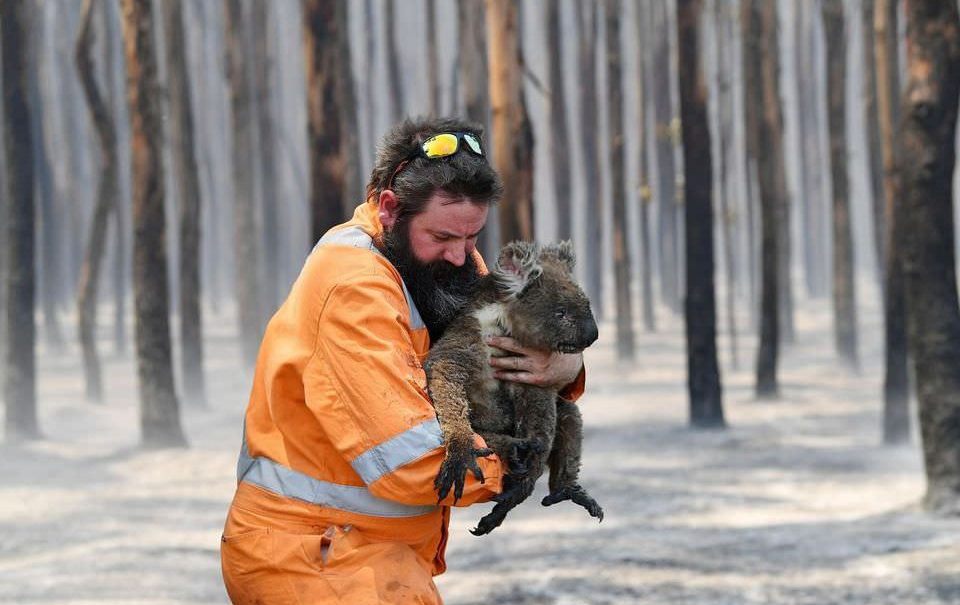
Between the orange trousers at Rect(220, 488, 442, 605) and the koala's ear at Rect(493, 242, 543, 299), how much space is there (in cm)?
59

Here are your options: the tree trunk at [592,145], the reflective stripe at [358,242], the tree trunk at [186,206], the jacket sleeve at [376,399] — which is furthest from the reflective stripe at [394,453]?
the tree trunk at [592,145]

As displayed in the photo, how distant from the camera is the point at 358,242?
276 cm

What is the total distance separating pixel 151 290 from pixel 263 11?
11.3 metres

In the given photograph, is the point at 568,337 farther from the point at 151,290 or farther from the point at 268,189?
the point at 268,189

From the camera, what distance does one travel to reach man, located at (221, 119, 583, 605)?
255 cm

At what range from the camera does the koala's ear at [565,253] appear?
118 inches

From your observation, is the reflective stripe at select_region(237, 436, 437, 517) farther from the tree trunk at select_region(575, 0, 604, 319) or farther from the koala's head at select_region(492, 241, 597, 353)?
the tree trunk at select_region(575, 0, 604, 319)

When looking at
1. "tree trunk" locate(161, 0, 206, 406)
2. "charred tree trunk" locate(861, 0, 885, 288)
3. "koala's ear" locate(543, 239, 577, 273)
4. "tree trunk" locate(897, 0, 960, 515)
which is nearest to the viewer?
"koala's ear" locate(543, 239, 577, 273)

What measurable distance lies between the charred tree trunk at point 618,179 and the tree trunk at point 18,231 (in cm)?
820

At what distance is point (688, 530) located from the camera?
27.7 ft

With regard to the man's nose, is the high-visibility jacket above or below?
below

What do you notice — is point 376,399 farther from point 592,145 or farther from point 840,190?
point 592,145

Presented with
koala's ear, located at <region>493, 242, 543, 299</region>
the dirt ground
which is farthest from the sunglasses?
the dirt ground

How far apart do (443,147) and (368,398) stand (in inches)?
22.4
